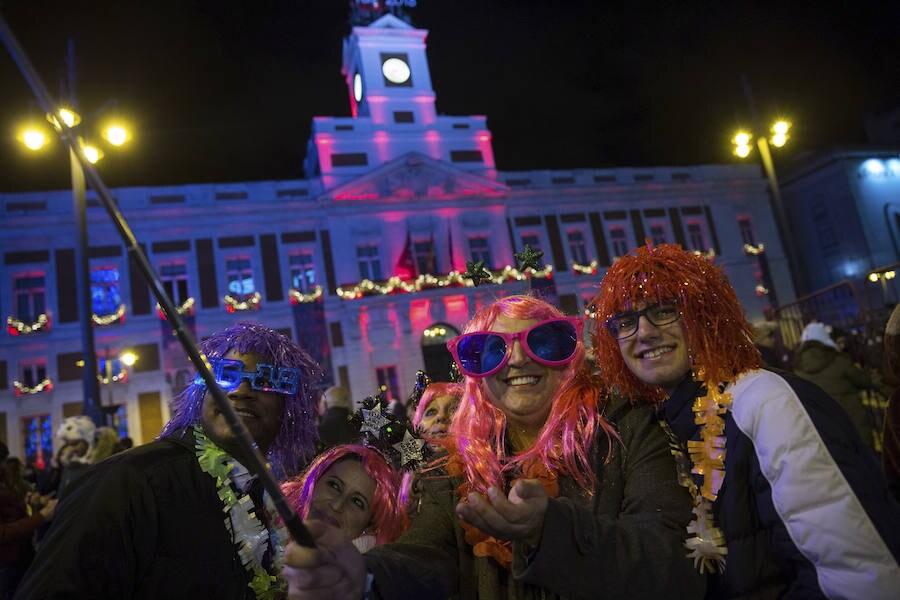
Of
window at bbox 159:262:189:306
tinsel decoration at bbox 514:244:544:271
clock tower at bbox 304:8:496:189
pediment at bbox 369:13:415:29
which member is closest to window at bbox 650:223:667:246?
clock tower at bbox 304:8:496:189

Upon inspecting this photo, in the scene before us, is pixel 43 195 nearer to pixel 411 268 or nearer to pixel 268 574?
pixel 411 268

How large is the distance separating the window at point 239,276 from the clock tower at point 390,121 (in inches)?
212

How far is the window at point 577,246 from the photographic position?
97.6 ft

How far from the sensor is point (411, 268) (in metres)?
25.9

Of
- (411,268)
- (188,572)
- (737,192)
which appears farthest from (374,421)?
(737,192)

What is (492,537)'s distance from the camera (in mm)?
1935

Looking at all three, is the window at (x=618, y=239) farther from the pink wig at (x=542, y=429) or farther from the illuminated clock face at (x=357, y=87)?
the pink wig at (x=542, y=429)

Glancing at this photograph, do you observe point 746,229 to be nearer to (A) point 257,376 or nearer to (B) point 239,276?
(B) point 239,276

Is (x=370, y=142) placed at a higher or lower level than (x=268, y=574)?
higher

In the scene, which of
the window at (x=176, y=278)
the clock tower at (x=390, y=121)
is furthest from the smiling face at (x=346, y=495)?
the clock tower at (x=390, y=121)

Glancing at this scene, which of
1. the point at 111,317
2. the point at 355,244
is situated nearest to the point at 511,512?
the point at 111,317

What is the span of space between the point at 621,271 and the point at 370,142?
91.0 ft

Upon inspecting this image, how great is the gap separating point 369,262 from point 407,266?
7.61ft

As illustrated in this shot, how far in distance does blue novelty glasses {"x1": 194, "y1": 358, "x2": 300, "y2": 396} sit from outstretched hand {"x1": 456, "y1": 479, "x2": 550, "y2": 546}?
1.23 m
